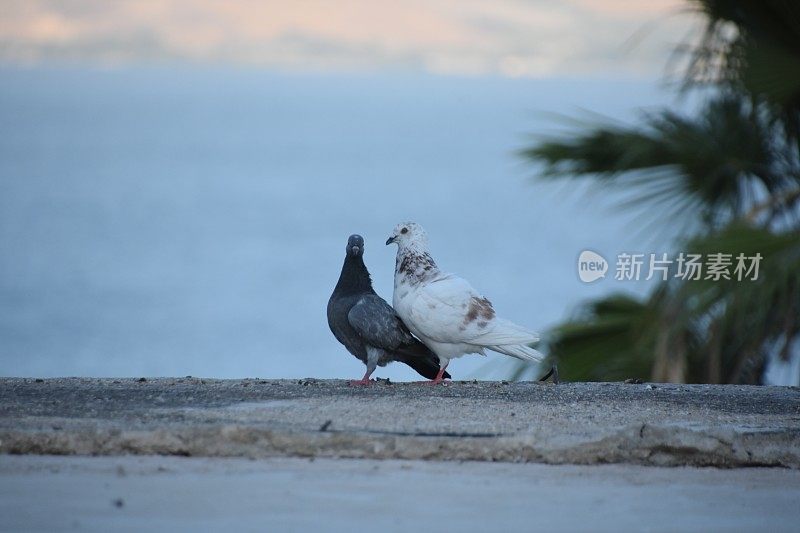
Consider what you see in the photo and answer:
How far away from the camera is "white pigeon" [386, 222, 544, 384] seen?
5.48m

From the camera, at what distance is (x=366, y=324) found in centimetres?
547

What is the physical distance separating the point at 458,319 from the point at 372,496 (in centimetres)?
190

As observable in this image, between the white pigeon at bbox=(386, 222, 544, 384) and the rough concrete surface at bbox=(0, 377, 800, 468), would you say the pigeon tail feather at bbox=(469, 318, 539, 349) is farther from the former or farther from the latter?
the rough concrete surface at bbox=(0, 377, 800, 468)

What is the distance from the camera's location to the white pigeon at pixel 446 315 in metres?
5.48

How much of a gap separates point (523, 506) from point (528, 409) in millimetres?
1155

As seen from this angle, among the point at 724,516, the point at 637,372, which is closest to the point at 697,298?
the point at 637,372

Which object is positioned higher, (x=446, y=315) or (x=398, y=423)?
(x=446, y=315)

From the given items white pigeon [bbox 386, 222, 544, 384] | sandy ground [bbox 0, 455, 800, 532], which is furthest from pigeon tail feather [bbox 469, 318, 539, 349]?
sandy ground [bbox 0, 455, 800, 532]

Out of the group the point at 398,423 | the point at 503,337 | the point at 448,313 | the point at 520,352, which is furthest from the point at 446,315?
the point at 398,423

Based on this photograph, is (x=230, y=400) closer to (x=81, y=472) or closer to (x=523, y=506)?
(x=81, y=472)

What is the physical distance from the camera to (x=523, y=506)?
364 centimetres

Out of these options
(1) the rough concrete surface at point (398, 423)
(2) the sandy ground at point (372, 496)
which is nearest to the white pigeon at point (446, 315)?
(1) the rough concrete surface at point (398, 423)

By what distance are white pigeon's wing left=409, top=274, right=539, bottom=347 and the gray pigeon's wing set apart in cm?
10

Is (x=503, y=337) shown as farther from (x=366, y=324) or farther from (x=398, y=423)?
(x=398, y=423)
